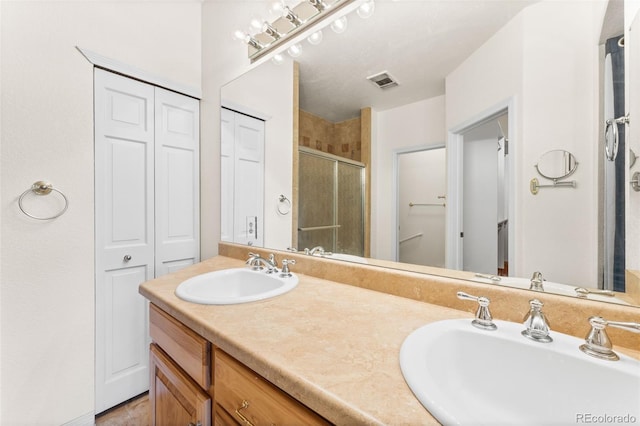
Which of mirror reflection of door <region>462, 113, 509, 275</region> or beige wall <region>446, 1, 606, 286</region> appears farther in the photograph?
mirror reflection of door <region>462, 113, 509, 275</region>

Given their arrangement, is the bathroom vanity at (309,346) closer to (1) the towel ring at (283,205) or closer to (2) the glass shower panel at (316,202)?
(2) the glass shower panel at (316,202)

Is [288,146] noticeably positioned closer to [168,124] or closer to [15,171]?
[168,124]

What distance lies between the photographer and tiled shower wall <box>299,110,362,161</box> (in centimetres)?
113

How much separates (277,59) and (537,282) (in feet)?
4.79

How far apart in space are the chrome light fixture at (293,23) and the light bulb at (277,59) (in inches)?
0.8

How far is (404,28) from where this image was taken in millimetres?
968

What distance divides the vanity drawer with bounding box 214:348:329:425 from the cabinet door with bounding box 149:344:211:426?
0.31 ft

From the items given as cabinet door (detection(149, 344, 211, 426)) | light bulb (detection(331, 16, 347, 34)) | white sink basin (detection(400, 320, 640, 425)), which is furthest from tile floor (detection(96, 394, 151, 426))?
light bulb (detection(331, 16, 347, 34))

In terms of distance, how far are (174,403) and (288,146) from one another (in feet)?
3.74

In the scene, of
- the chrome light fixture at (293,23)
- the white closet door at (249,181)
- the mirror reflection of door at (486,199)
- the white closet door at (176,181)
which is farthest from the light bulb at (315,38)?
the white closet door at (176,181)

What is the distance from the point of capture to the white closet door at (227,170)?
1.60 m

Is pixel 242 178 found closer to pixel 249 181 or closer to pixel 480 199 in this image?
pixel 249 181

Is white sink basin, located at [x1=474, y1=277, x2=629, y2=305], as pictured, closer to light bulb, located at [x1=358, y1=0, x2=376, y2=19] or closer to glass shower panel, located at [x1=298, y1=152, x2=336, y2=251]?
glass shower panel, located at [x1=298, y1=152, x2=336, y2=251]

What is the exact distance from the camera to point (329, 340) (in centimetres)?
60
